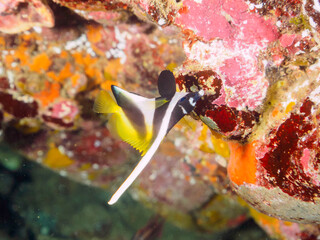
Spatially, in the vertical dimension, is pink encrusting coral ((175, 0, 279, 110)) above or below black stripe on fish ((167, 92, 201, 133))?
above

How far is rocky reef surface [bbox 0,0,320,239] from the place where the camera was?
5.78ft

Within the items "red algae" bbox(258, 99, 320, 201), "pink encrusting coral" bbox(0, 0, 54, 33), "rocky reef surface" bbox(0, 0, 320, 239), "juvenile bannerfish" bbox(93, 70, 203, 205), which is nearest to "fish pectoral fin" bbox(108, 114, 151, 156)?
"juvenile bannerfish" bbox(93, 70, 203, 205)

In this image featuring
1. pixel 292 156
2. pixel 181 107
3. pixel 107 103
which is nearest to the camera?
pixel 181 107

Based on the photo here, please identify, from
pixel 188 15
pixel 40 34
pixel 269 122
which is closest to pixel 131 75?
pixel 40 34

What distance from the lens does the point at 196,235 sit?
4766 millimetres

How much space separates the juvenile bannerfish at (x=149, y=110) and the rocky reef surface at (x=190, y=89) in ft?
1.20

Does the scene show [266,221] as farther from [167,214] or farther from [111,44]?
A: [111,44]

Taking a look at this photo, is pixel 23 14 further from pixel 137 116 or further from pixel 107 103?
pixel 137 116

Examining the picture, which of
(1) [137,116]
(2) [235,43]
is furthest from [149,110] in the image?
(2) [235,43]

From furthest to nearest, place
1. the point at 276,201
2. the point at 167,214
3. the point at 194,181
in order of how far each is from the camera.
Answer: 1. the point at 167,214
2. the point at 194,181
3. the point at 276,201

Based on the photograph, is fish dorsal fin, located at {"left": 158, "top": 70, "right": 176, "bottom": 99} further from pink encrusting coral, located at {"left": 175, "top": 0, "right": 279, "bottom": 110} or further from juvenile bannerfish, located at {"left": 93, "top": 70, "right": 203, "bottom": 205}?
pink encrusting coral, located at {"left": 175, "top": 0, "right": 279, "bottom": 110}

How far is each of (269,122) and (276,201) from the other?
2.25 feet

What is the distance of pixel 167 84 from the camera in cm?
150

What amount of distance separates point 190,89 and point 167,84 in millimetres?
364
